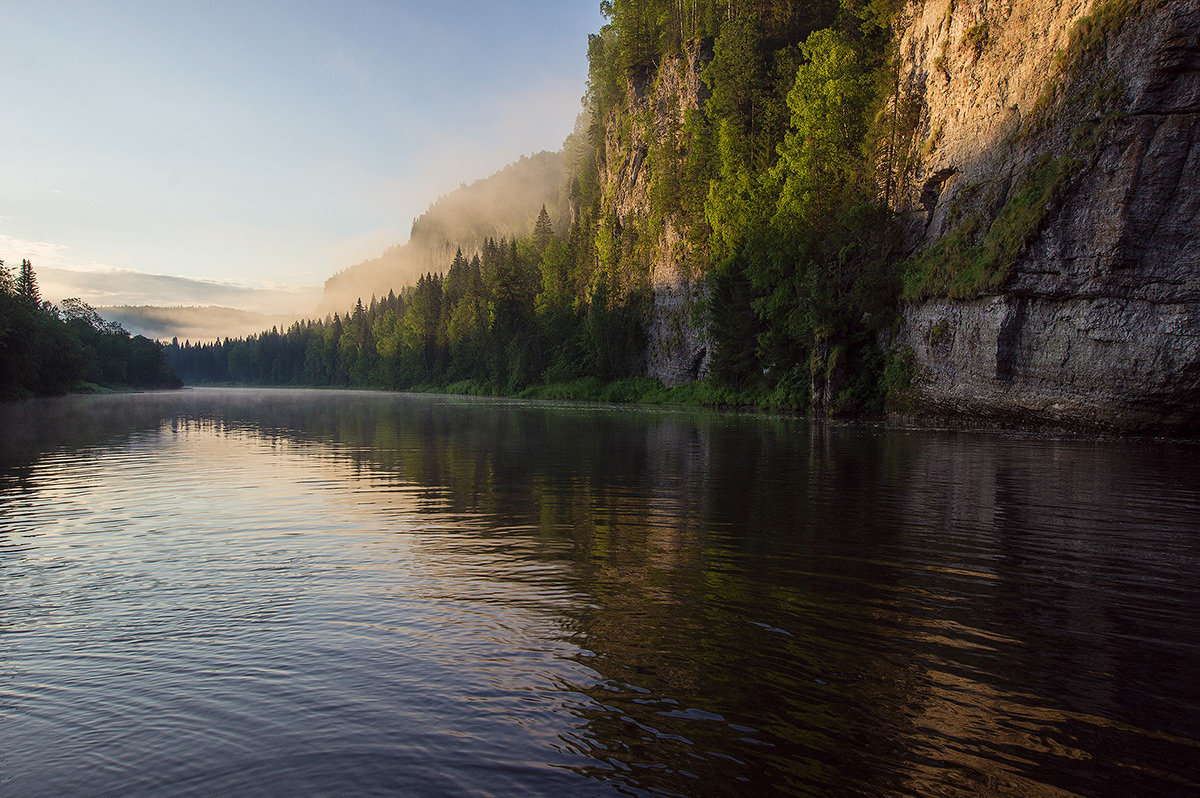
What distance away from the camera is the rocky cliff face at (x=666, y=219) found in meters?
72.3

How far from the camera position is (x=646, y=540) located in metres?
10.9

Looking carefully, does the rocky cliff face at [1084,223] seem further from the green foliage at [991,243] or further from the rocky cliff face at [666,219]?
the rocky cliff face at [666,219]

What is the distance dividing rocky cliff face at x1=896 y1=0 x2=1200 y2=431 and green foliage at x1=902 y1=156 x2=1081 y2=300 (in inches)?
9.0

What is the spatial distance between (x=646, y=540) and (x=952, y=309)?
3060 centimetres

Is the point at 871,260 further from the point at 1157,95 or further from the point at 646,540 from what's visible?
A: the point at 646,540

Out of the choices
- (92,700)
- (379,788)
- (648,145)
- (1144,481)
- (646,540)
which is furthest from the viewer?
(648,145)

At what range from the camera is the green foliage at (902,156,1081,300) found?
29500 mm

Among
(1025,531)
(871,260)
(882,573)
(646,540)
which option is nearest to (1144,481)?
(1025,531)

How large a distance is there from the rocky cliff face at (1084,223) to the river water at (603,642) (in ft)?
45.5

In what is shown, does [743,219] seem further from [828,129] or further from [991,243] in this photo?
[991,243]

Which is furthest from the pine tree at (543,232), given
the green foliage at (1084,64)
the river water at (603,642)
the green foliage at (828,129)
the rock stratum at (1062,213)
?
the river water at (603,642)

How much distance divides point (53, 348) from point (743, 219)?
91200mm

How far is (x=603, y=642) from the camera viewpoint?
21.8 feet

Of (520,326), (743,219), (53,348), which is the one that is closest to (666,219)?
(743,219)
